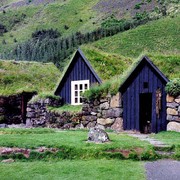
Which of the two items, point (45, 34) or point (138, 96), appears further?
point (45, 34)

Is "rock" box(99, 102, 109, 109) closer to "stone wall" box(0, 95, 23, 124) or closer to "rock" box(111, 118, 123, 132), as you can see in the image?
"rock" box(111, 118, 123, 132)

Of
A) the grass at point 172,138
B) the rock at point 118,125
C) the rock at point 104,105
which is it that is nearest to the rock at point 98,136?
the grass at point 172,138

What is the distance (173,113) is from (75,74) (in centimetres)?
961

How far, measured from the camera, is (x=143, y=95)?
22797mm

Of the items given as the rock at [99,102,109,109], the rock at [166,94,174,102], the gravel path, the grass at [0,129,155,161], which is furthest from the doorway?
the gravel path

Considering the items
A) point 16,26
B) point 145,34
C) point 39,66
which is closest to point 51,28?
point 16,26

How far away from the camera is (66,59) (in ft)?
182

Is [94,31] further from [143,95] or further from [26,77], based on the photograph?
[143,95]

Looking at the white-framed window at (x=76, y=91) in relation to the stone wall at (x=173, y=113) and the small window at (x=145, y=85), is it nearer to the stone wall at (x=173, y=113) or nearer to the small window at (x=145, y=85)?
the small window at (x=145, y=85)

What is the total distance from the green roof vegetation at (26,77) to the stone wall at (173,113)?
1552 centimetres

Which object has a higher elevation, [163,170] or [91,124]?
[91,124]

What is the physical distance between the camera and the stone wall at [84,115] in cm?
2258

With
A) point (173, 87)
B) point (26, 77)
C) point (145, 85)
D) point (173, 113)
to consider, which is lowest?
point (173, 113)

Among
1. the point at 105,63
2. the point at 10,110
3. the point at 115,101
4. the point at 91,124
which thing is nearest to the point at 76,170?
the point at 115,101
